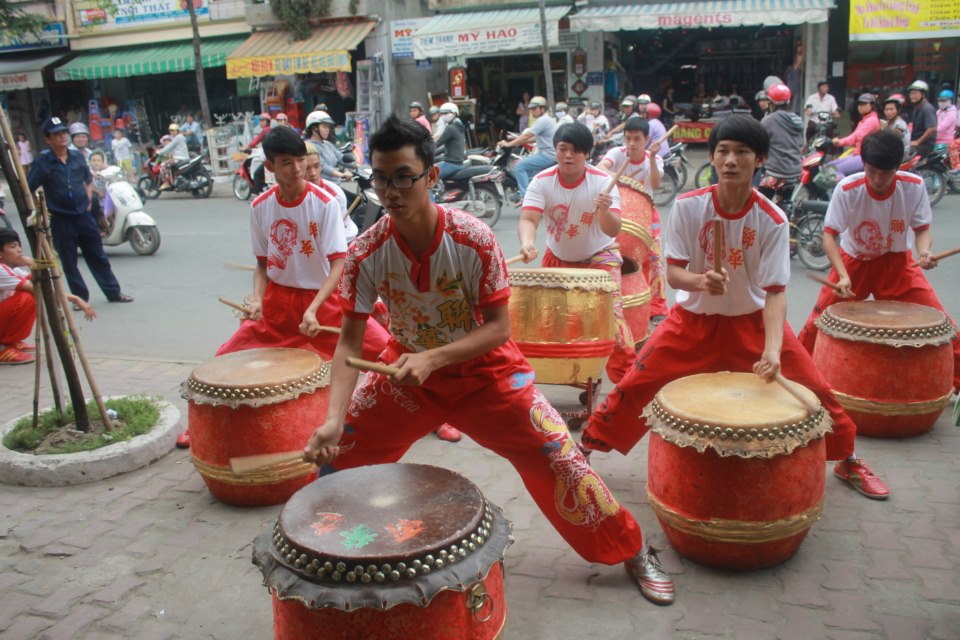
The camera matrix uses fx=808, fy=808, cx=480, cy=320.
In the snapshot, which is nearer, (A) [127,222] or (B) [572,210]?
(B) [572,210]

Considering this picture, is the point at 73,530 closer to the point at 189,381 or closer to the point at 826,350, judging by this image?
the point at 189,381

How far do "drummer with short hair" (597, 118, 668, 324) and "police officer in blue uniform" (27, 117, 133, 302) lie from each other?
508 cm

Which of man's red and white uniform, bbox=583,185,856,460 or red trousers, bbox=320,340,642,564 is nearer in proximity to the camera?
red trousers, bbox=320,340,642,564

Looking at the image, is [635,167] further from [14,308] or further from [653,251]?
[14,308]

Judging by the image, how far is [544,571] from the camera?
10.8 ft

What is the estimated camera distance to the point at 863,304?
14.8 ft

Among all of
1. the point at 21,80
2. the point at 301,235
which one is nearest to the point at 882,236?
the point at 301,235

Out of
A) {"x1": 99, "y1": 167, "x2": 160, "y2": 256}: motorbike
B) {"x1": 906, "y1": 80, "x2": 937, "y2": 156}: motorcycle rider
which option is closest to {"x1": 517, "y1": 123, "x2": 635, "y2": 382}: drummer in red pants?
{"x1": 99, "y1": 167, "x2": 160, "y2": 256}: motorbike

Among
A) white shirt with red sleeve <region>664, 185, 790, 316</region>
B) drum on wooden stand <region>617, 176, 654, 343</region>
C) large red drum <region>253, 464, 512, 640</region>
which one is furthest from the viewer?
drum on wooden stand <region>617, 176, 654, 343</region>

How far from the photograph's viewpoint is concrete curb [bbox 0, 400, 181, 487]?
425 centimetres

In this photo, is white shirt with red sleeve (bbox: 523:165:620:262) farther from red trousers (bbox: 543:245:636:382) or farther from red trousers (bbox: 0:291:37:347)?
red trousers (bbox: 0:291:37:347)

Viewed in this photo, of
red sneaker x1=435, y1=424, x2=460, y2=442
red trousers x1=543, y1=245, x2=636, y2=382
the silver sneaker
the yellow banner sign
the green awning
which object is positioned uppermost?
the green awning

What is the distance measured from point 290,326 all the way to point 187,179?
47.2 feet

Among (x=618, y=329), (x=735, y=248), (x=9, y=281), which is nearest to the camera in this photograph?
(x=735, y=248)
